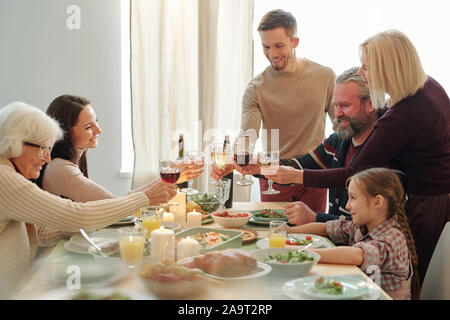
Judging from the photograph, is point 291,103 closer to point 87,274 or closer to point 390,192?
point 390,192

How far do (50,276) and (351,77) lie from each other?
154 centimetres

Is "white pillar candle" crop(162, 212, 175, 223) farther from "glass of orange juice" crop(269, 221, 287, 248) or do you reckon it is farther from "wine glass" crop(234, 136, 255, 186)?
"glass of orange juice" crop(269, 221, 287, 248)

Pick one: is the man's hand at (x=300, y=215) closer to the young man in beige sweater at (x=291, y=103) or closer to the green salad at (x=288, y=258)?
the green salad at (x=288, y=258)

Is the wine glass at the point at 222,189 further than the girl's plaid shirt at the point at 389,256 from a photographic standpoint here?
Yes

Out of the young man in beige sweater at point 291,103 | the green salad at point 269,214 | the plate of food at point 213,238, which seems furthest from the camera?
the young man in beige sweater at point 291,103

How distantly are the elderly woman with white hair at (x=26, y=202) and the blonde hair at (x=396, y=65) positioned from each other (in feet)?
3.48

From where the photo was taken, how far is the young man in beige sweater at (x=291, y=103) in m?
2.99

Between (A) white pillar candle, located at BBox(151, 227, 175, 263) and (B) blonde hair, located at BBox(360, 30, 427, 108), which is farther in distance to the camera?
(B) blonde hair, located at BBox(360, 30, 427, 108)

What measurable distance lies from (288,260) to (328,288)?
0.71ft

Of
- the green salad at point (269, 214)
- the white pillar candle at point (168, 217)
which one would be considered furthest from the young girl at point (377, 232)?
the white pillar candle at point (168, 217)

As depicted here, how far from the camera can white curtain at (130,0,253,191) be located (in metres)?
4.00

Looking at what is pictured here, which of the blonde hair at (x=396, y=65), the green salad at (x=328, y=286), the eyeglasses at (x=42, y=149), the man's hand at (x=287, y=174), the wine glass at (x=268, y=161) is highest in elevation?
the blonde hair at (x=396, y=65)

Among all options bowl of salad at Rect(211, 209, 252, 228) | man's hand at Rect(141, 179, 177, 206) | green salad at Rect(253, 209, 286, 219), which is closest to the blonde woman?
green salad at Rect(253, 209, 286, 219)

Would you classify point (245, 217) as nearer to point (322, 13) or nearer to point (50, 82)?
point (322, 13)
